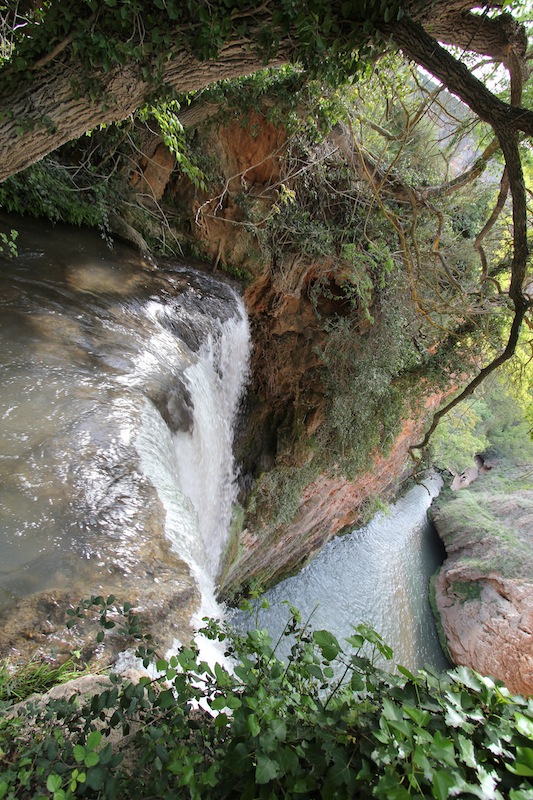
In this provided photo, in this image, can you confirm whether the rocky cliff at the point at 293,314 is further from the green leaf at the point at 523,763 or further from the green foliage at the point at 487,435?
the green leaf at the point at 523,763

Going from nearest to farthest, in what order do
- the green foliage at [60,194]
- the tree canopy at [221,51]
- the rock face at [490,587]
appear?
1. the tree canopy at [221,51]
2. the green foliage at [60,194]
3. the rock face at [490,587]

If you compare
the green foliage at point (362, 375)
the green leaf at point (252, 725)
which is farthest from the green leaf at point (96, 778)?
the green foliage at point (362, 375)

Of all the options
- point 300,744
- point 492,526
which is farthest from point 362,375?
point 492,526

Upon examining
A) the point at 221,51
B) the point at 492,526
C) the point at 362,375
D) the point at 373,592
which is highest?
the point at 221,51

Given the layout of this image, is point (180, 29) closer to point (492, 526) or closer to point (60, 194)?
point (60, 194)

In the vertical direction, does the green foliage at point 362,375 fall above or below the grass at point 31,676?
above

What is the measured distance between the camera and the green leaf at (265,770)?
36.6 inches

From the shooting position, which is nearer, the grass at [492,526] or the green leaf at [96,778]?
the green leaf at [96,778]

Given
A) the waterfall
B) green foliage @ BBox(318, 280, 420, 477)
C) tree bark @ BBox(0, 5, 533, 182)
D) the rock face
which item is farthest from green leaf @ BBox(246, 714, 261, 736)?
the rock face

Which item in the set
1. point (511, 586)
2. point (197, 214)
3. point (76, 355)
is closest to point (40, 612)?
point (76, 355)

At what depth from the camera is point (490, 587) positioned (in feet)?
32.1

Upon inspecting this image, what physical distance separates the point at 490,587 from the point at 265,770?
420 inches

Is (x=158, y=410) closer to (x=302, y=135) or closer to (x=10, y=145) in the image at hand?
(x=10, y=145)

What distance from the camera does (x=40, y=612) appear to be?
6.56ft
